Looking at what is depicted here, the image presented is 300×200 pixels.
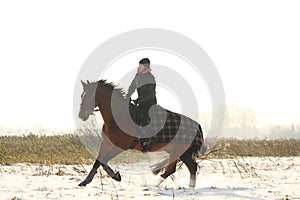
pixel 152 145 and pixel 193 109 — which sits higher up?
pixel 193 109

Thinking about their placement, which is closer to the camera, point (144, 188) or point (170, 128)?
point (144, 188)

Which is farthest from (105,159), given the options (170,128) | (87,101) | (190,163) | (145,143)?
(190,163)

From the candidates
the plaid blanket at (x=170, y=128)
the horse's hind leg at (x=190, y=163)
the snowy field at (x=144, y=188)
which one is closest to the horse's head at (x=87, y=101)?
the plaid blanket at (x=170, y=128)

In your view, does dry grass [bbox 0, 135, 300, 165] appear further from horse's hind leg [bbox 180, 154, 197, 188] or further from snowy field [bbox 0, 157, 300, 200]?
horse's hind leg [bbox 180, 154, 197, 188]

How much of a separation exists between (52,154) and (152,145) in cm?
870

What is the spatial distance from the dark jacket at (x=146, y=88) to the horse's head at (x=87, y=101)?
0.78 meters

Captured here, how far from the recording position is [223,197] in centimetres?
741

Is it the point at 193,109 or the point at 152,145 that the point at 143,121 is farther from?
the point at 193,109

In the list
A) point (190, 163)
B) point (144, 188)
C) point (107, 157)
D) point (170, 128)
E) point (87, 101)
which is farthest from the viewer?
point (190, 163)

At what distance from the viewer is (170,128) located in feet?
29.1

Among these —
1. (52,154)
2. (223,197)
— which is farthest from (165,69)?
(52,154)

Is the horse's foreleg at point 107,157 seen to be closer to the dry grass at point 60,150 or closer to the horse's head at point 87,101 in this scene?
the horse's head at point 87,101

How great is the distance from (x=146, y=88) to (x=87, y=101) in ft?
4.17

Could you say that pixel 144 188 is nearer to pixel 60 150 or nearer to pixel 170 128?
pixel 170 128
